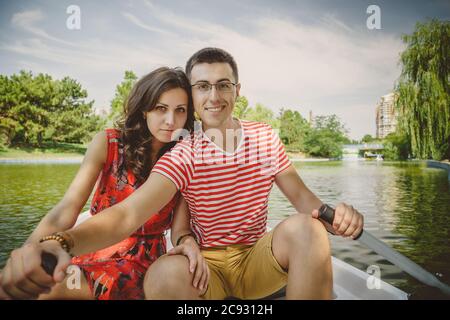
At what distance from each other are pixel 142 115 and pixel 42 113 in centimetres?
1869

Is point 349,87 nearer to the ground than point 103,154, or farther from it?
farther from it

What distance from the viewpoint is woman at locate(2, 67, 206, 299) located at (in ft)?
3.69

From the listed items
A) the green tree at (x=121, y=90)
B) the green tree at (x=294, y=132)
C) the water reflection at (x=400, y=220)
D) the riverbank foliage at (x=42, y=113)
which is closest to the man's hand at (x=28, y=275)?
the water reflection at (x=400, y=220)

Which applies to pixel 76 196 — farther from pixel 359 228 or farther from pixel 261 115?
pixel 261 115

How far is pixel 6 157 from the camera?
18156 mm

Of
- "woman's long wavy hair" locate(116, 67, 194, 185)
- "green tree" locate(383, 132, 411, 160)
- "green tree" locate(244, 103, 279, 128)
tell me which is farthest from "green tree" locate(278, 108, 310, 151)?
"woman's long wavy hair" locate(116, 67, 194, 185)

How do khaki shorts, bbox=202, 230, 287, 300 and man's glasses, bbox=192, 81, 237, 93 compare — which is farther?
man's glasses, bbox=192, 81, 237, 93

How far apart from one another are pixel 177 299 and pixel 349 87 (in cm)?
1674

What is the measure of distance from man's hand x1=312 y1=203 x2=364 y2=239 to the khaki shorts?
0.56 ft

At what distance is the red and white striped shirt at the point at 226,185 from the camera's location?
1.05m

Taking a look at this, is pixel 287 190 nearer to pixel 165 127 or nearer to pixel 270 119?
pixel 165 127

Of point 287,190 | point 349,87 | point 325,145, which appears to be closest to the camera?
point 287,190

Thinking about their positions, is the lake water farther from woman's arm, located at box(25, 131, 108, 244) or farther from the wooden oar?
woman's arm, located at box(25, 131, 108, 244)
